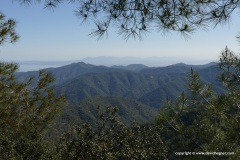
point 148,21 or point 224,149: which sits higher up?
point 148,21

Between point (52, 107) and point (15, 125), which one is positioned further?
point (52, 107)

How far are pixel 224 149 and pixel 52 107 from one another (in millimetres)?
6184

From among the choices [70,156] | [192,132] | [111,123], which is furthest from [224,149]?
[111,123]

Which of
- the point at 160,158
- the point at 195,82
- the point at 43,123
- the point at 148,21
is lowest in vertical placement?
the point at 160,158

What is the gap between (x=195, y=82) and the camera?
669 cm

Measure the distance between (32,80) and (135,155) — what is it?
33.1ft

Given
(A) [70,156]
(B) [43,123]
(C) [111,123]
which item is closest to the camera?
(B) [43,123]

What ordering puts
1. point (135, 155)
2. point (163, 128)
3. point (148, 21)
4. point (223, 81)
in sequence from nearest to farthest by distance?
point (148, 21) → point (223, 81) → point (163, 128) → point (135, 155)

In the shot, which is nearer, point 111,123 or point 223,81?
point 223,81

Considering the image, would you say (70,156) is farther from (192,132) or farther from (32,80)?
(192,132)

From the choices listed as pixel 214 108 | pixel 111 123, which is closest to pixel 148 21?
pixel 214 108

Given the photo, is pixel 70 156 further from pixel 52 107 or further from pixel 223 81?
pixel 223 81

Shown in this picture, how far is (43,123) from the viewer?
9.88 meters

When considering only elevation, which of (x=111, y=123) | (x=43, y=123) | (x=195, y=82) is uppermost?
(x=195, y=82)
